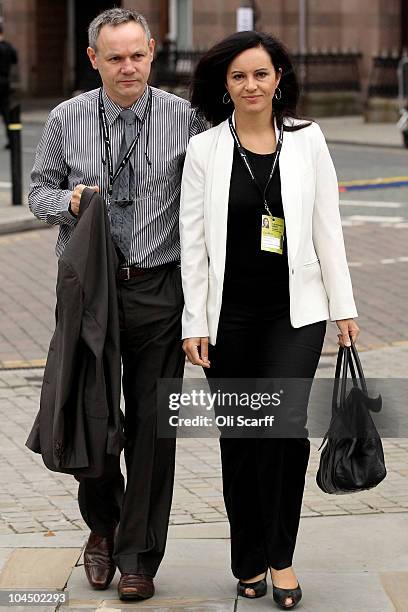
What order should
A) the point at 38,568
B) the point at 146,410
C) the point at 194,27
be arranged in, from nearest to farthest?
the point at 146,410
the point at 38,568
the point at 194,27

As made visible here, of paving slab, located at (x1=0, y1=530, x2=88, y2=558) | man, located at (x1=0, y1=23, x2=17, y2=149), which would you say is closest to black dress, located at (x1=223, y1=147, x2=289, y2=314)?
paving slab, located at (x1=0, y1=530, x2=88, y2=558)

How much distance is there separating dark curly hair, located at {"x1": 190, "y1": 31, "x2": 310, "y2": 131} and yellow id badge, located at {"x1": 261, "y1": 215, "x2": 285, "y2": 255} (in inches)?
13.0

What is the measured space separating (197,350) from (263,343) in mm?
225

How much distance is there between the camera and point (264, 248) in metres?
4.96

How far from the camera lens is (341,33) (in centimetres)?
3381

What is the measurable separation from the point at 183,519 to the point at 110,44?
7.07 ft

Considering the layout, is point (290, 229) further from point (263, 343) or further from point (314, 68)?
point (314, 68)

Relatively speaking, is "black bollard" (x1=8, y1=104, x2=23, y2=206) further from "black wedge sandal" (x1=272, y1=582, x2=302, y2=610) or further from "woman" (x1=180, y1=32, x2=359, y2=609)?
"black wedge sandal" (x1=272, y1=582, x2=302, y2=610)

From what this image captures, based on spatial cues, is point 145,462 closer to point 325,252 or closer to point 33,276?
point 325,252

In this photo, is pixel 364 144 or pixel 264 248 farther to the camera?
pixel 364 144

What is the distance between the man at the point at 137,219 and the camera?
5.12 meters

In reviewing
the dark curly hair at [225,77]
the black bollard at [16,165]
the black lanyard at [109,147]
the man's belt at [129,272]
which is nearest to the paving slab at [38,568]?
the man's belt at [129,272]

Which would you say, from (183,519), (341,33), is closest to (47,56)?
(341,33)

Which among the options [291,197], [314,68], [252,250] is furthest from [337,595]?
[314,68]
